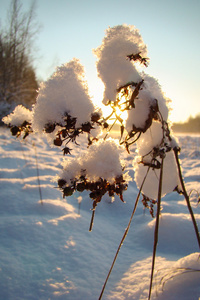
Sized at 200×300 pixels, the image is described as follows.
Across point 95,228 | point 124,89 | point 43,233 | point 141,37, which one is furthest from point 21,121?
point 95,228

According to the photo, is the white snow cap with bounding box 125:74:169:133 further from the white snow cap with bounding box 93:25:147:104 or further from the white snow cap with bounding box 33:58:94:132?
the white snow cap with bounding box 33:58:94:132

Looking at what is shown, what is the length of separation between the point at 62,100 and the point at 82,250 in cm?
132

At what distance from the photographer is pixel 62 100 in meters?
0.82

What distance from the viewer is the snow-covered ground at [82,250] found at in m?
1.17

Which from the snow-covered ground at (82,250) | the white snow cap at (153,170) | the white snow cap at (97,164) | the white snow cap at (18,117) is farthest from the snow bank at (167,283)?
the white snow cap at (18,117)

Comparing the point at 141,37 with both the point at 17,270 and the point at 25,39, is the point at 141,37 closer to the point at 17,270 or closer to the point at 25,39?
the point at 17,270

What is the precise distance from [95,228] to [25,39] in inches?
656

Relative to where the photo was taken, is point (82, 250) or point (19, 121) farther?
point (82, 250)

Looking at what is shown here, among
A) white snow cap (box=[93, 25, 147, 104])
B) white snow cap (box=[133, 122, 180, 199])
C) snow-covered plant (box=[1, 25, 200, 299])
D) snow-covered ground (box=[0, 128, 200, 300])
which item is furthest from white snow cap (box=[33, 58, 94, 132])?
snow-covered ground (box=[0, 128, 200, 300])

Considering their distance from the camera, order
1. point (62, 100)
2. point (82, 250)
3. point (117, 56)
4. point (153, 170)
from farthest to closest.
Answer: point (82, 250)
point (153, 170)
point (117, 56)
point (62, 100)

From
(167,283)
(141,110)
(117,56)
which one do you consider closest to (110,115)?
(141,110)

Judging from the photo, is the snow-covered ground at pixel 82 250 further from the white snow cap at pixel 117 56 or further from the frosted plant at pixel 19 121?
the white snow cap at pixel 117 56

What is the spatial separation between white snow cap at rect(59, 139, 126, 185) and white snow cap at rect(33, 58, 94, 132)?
7.8 inches

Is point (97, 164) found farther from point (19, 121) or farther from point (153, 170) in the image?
point (19, 121)
